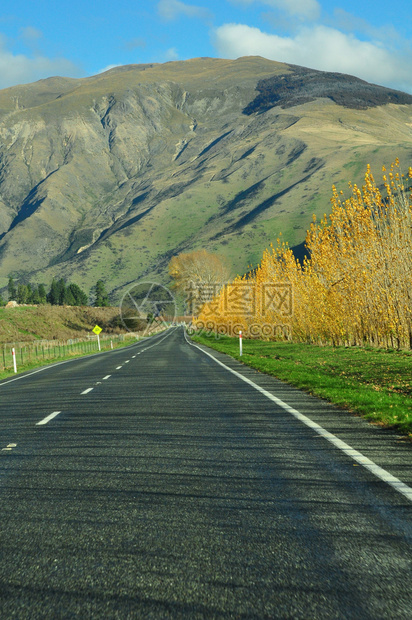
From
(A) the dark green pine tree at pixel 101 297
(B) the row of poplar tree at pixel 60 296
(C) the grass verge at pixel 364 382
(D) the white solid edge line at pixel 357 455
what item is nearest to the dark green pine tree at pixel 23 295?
(B) the row of poplar tree at pixel 60 296

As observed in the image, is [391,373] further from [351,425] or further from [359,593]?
[359,593]

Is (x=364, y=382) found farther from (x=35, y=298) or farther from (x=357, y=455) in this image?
(x=35, y=298)

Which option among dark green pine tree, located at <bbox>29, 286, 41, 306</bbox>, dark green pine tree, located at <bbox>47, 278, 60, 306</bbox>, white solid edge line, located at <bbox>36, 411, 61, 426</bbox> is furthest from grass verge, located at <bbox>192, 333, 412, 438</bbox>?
dark green pine tree, located at <bbox>47, 278, 60, 306</bbox>

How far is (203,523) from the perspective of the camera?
181 inches

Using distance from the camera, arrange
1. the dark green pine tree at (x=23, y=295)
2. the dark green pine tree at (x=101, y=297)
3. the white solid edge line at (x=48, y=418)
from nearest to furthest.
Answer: the white solid edge line at (x=48, y=418) < the dark green pine tree at (x=101, y=297) < the dark green pine tree at (x=23, y=295)

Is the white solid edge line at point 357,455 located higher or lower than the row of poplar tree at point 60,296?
lower

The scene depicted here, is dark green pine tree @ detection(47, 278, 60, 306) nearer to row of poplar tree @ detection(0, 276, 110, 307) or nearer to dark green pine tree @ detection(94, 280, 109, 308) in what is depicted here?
row of poplar tree @ detection(0, 276, 110, 307)

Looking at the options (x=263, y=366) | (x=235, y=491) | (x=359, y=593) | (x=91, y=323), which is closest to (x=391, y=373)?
(x=263, y=366)

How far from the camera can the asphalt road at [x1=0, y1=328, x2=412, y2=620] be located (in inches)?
133

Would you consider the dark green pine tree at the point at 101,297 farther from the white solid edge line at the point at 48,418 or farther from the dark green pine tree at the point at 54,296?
the white solid edge line at the point at 48,418

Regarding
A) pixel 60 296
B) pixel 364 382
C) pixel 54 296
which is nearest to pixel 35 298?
pixel 54 296

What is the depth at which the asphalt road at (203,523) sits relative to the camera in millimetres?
3381

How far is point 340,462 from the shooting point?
21.7 feet

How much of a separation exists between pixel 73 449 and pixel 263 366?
1467 centimetres
